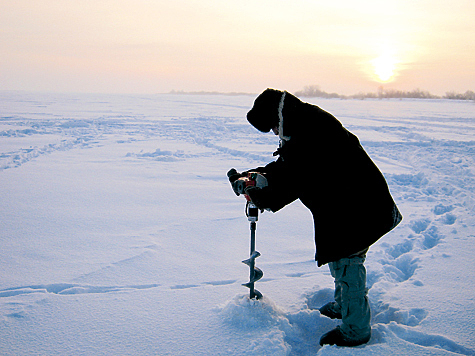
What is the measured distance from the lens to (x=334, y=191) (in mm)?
1808

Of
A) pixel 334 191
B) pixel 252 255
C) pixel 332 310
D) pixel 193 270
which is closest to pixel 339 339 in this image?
pixel 332 310

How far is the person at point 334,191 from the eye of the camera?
1.80 meters

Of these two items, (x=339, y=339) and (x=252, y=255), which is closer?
(x=339, y=339)

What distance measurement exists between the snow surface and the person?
1.02ft

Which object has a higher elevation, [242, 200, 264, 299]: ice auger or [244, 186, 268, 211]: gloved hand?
[244, 186, 268, 211]: gloved hand

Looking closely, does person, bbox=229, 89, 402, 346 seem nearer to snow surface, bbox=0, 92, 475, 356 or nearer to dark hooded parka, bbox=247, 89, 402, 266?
dark hooded parka, bbox=247, 89, 402, 266

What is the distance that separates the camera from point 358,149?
6.04ft

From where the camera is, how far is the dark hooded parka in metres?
1.80

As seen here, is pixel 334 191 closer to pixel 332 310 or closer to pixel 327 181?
pixel 327 181

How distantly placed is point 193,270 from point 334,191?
1.43 metres

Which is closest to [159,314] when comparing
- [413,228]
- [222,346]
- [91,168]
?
[222,346]

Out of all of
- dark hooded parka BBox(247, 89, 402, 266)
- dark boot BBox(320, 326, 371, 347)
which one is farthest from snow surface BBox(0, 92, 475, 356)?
dark hooded parka BBox(247, 89, 402, 266)

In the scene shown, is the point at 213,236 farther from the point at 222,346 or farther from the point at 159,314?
the point at 222,346

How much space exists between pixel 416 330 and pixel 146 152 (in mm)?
6693
